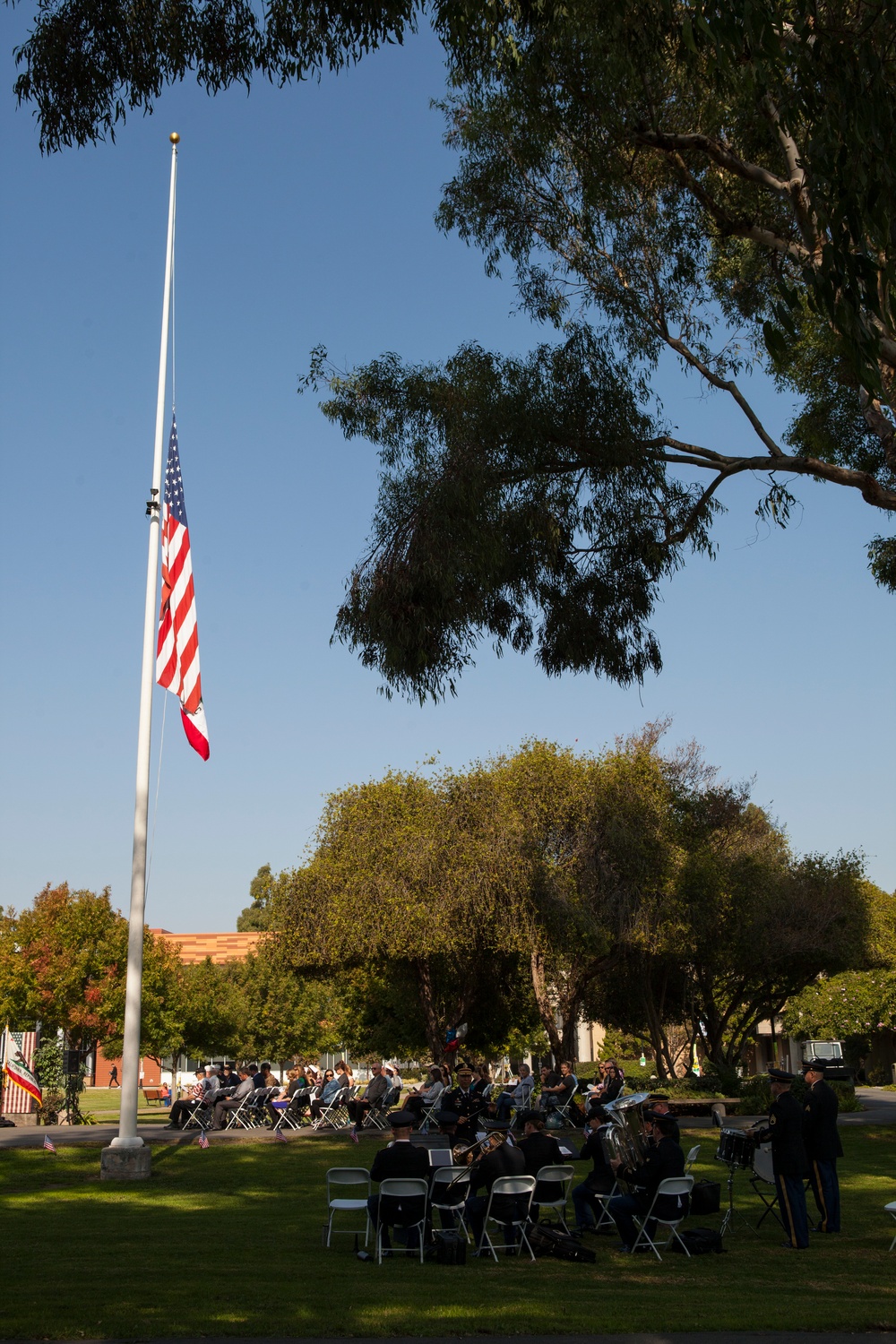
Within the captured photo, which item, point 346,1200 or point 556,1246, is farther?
point 346,1200

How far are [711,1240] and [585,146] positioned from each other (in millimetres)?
10851

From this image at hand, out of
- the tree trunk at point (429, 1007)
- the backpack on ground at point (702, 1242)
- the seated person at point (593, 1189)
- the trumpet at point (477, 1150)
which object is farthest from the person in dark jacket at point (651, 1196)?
the tree trunk at point (429, 1007)

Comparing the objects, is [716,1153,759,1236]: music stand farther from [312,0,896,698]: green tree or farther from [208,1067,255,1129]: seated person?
[208,1067,255,1129]: seated person

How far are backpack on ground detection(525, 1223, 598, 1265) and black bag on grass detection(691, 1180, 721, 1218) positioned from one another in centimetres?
143

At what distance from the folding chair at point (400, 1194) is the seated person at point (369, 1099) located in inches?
563

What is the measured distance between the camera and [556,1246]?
10.1 meters

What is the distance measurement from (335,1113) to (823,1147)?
17.1m

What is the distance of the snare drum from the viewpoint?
11859 millimetres

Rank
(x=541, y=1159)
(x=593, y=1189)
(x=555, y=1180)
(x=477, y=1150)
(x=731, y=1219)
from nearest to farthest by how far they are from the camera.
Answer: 1. (x=555, y=1180)
2. (x=541, y=1159)
3. (x=593, y=1189)
4. (x=477, y=1150)
5. (x=731, y=1219)

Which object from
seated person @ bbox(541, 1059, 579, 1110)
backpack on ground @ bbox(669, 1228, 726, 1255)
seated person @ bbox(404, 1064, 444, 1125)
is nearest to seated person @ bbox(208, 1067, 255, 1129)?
seated person @ bbox(404, 1064, 444, 1125)

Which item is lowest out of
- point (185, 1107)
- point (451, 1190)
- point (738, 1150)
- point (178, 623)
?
point (185, 1107)

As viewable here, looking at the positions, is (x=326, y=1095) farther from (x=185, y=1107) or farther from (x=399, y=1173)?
(x=399, y=1173)

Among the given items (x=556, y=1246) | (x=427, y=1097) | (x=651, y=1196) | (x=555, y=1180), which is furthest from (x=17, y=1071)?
(x=651, y=1196)

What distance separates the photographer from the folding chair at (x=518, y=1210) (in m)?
10.1
